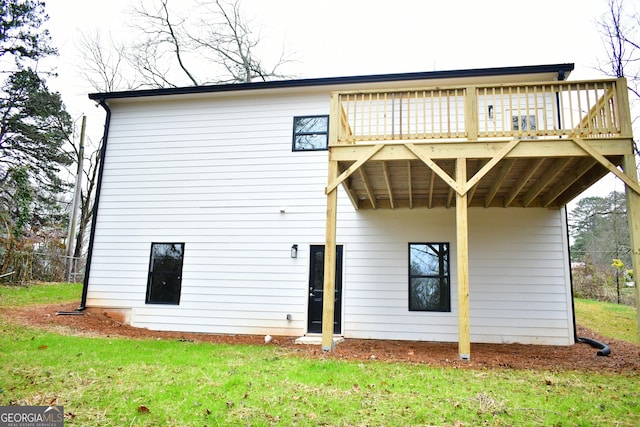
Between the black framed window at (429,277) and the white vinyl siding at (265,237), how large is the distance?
0.14 metres

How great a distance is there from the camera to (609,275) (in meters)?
13.7

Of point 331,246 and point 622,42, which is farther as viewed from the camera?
point 622,42

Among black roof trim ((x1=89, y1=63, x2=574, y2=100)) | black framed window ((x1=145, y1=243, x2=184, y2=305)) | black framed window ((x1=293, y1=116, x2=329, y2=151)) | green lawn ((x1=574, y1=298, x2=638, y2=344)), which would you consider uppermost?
→ black roof trim ((x1=89, y1=63, x2=574, y2=100))

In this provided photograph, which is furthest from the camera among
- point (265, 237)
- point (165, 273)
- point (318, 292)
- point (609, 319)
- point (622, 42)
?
point (622, 42)

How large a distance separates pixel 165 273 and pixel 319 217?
3797 mm

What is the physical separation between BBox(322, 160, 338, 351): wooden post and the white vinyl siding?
2121 millimetres

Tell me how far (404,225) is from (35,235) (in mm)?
13938

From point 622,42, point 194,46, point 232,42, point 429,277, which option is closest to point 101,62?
point 194,46

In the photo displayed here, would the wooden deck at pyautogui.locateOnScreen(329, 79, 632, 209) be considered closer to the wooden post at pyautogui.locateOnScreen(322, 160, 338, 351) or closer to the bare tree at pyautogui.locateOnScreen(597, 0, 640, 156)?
the wooden post at pyautogui.locateOnScreen(322, 160, 338, 351)

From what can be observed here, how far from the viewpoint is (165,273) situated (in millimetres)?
8938

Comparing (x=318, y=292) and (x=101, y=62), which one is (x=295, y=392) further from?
(x=101, y=62)

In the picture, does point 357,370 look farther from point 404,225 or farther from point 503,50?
point 503,50

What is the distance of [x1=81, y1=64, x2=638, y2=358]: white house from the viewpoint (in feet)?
23.9

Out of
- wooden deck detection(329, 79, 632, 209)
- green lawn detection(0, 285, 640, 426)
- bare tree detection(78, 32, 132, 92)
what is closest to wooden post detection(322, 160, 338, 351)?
wooden deck detection(329, 79, 632, 209)
